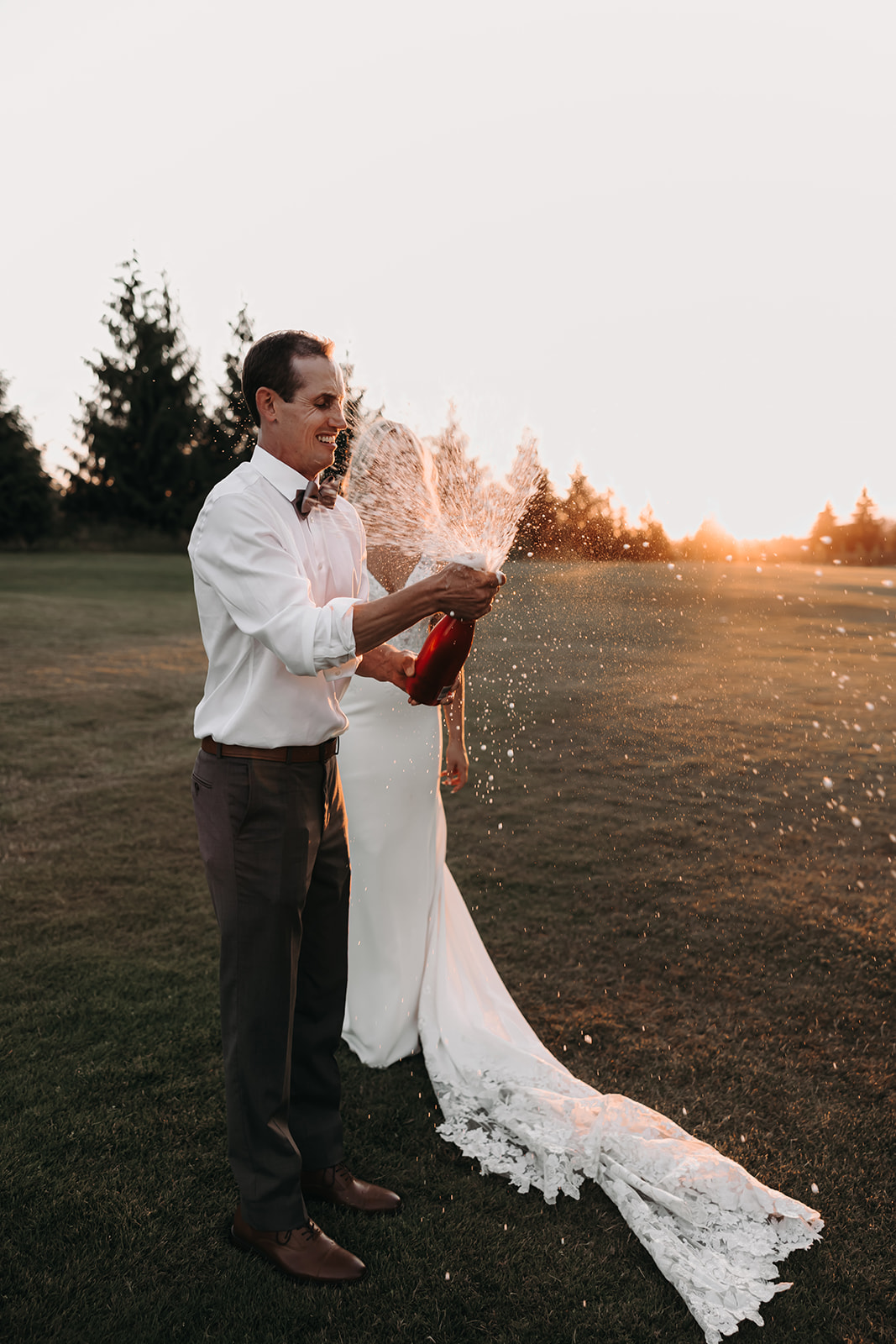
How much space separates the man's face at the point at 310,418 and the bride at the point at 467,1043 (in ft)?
3.84

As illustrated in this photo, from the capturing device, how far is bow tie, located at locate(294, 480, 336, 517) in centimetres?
242

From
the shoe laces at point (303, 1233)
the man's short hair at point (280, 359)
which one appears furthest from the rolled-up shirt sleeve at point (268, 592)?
the shoe laces at point (303, 1233)

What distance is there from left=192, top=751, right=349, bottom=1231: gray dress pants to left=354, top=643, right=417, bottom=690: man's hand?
419mm

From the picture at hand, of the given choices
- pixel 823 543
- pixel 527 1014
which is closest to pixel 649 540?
pixel 527 1014

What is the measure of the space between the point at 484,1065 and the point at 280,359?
2.66m

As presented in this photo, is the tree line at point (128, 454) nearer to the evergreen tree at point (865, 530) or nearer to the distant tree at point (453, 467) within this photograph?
the evergreen tree at point (865, 530)

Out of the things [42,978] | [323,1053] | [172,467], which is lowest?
[42,978]

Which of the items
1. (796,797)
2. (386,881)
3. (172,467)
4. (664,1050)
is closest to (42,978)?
(386,881)

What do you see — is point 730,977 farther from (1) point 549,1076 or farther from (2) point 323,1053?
(2) point 323,1053

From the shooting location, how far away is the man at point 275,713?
2.25 meters

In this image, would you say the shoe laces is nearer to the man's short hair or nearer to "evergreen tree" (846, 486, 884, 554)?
the man's short hair

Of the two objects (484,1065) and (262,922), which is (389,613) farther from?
(484,1065)

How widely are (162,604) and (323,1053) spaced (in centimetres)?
2421

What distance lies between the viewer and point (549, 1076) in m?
3.46
